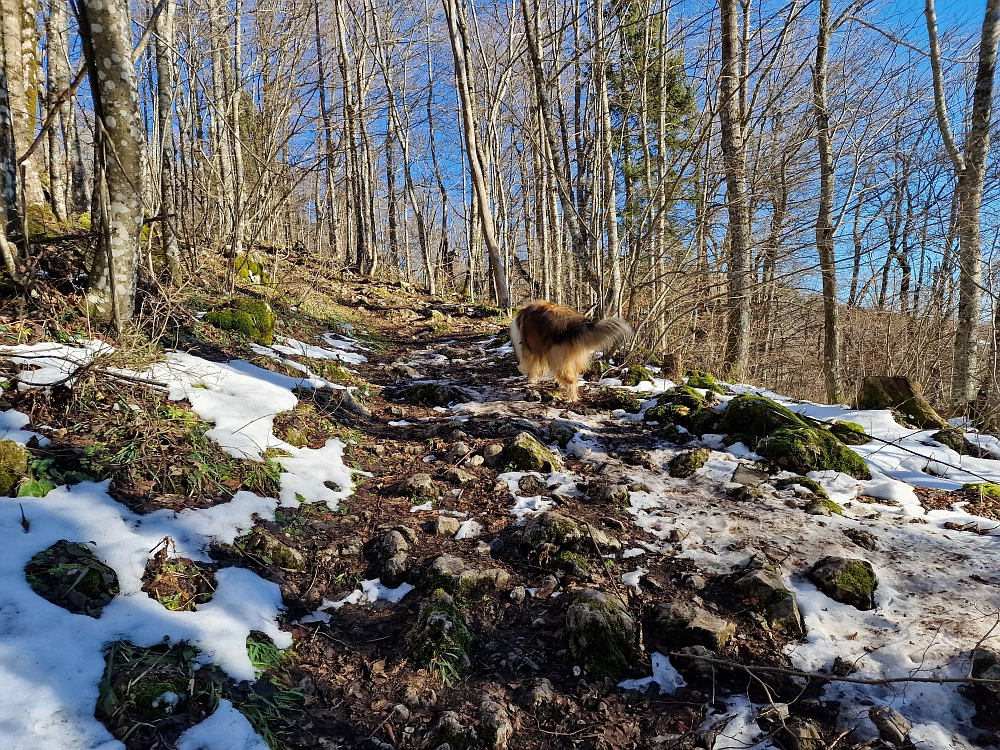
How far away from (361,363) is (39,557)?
17.6 feet

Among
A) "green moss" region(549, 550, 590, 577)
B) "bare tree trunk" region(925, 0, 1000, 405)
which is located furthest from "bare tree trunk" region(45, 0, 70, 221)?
"bare tree trunk" region(925, 0, 1000, 405)

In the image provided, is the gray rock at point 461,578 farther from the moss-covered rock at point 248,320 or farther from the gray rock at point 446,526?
the moss-covered rock at point 248,320

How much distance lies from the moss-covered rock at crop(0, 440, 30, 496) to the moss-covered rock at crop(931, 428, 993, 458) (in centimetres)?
681

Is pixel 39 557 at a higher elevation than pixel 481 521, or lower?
higher

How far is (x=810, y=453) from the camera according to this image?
13.4ft

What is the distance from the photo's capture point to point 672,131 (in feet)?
52.9

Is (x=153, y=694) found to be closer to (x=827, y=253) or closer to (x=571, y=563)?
(x=571, y=563)

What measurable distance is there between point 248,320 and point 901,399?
25.7 feet

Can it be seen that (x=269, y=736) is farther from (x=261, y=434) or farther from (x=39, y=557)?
(x=261, y=434)

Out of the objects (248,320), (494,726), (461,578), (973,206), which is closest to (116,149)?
(248,320)

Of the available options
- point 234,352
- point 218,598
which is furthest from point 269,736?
point 234,352

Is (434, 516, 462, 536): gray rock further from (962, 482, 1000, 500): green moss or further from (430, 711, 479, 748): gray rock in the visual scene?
(962, 482, 1000, 500): green moss

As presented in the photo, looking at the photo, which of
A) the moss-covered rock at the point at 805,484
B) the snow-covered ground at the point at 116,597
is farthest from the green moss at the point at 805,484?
the snow-covered ground at the point at 116,597

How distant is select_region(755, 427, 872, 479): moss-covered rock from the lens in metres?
4.00
